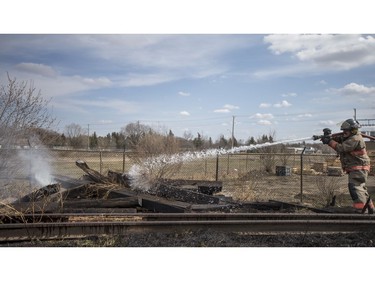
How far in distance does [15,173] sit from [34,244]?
461cm

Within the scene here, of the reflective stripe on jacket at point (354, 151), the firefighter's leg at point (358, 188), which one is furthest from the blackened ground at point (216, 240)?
the reflective stripe on jacket at point (354, 151)

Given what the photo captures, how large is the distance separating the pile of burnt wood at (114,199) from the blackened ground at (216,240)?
127 centimetres

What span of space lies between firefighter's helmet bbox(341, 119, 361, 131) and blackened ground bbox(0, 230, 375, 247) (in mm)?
2466

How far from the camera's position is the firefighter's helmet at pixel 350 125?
7.12 meters

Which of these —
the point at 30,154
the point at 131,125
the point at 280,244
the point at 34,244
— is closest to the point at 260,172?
the point at 131,125

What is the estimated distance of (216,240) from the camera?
5.12 m

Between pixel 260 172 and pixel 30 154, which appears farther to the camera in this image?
pixel 260 172

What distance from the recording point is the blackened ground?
16.6 feet

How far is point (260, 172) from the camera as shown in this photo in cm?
1872

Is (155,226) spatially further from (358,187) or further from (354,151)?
(354,151)

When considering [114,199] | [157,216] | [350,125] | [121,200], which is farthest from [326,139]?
[114,199]

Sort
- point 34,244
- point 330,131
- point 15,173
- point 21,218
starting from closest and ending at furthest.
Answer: point 34,244 → point 21,218 → point 330,131 → point 15,173

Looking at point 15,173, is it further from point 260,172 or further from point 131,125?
point 260,172

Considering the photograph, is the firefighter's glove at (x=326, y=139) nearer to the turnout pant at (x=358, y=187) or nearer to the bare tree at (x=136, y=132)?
the turnout pant at (x=358, y=187)
